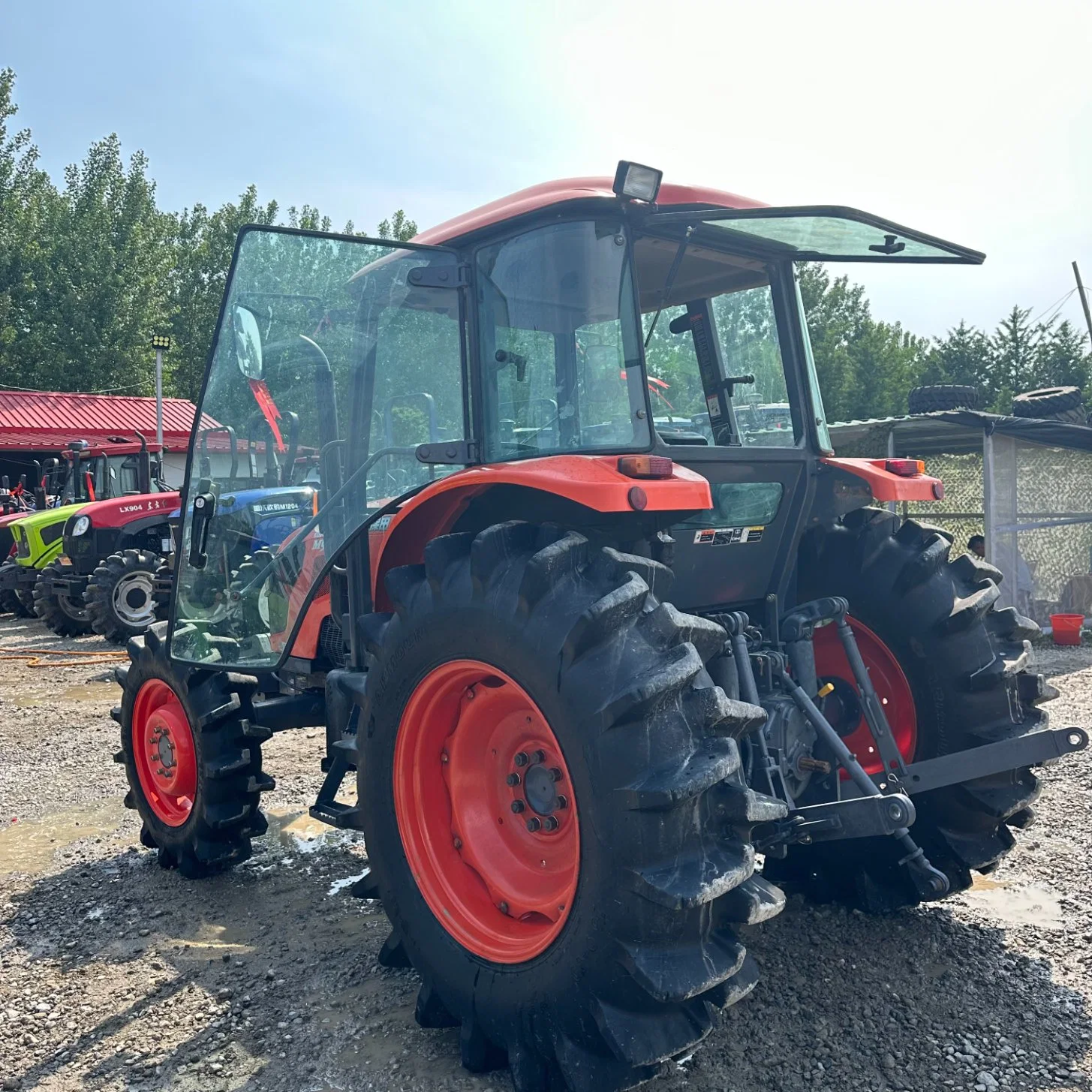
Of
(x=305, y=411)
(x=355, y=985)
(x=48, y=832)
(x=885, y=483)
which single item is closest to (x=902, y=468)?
(x=885, y=483)

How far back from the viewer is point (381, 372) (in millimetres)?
3516

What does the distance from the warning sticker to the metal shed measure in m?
6.55

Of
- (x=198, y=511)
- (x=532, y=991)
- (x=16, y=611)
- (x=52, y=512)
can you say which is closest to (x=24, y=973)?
(x=198, y=511)

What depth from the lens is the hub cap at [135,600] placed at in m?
11.5

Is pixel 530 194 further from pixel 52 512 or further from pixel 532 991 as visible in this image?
pixel 52 512

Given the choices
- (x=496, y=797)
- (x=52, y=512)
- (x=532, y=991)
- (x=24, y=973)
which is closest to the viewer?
(x=532, y=991)

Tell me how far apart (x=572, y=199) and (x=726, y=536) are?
1.18m

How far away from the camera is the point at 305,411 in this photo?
361cm

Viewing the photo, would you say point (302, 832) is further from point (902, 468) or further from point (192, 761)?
point (902, 468)

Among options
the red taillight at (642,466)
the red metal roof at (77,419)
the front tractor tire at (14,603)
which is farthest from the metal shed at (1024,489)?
the red metal roof at (77,419)

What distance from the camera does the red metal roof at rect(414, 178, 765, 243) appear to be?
2979 millimetres

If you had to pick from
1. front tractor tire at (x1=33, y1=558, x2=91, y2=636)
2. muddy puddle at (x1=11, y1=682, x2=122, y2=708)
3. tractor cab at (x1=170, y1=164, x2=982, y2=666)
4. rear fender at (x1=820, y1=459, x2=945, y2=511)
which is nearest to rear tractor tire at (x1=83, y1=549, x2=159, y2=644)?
front tractor tire at (x1=33, y1=558, x2=91, y2=636)

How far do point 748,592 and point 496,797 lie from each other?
3.78 feet

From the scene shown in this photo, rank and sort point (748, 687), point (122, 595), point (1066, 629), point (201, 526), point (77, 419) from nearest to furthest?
1. point (748, 687)
2. point (201, 526)
3. point (1066, 629)
4. point (122, 595)
5. point (77, 419)
